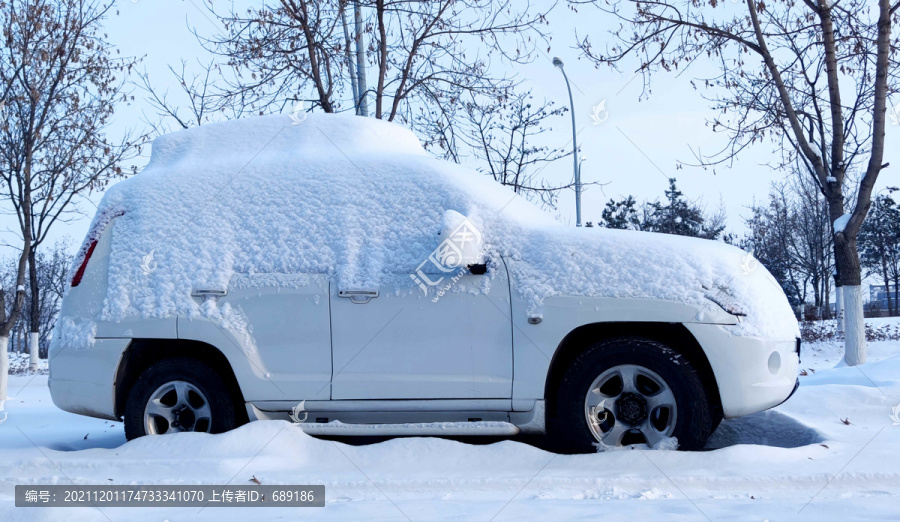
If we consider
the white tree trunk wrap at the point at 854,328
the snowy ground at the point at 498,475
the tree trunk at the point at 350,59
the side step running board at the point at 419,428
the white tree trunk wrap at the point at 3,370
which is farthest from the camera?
the tree trunk at the point at 350,59

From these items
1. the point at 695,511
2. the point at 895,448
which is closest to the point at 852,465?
the point at 895,448

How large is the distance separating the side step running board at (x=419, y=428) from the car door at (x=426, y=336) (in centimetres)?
15

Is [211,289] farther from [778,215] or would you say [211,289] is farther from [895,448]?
[778,215]

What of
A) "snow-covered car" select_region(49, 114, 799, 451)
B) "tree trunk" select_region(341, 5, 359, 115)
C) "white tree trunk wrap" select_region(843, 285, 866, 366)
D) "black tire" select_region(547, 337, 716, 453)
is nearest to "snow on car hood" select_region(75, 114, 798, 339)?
"snow-covered car" select_region(49, 114, 799, 451)

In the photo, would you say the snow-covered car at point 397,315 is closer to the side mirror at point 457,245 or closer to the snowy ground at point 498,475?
the side mirror at point 457,245

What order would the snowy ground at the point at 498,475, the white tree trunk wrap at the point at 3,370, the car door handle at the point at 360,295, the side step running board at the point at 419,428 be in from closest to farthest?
1. the snowy ground at the point at 498,475
2. the side step running board at the point at 419,428
3. the car door handle at the point at 360,295
4. the white tree trunk wrap at the point at 3,370

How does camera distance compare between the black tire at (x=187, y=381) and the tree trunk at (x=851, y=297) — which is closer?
the black tire at (x=187, y=381)

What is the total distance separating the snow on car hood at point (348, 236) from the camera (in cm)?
411

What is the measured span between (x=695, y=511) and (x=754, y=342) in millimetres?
1249

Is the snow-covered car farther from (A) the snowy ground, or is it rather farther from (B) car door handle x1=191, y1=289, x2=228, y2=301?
(A) the snowy ground

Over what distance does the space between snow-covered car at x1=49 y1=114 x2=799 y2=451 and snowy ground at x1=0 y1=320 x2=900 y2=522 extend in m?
0.22

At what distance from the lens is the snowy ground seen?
3.10 metres

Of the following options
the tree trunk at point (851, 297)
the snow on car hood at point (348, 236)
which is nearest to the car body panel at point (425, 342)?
the snow on car hood at point (348, 236)

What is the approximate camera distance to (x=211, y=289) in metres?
4.41
